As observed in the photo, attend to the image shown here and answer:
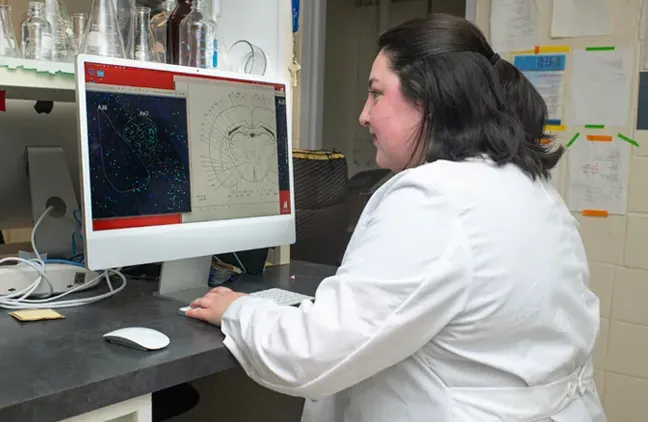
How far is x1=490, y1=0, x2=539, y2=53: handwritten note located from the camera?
2.30 m

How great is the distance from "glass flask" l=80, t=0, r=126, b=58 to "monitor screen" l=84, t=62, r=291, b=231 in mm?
194

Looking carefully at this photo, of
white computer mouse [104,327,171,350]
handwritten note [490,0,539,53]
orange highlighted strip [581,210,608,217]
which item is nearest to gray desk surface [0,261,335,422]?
white computer mouse [104,327,171,350]

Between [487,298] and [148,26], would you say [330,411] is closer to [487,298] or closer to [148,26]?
[487,298]

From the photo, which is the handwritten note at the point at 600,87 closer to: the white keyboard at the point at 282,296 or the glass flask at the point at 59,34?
the white keyboard at the point at 282,296

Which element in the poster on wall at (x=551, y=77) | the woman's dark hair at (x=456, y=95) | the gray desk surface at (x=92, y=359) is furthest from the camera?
the poster on wall at (x=551, y=77)

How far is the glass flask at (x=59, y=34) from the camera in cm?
130

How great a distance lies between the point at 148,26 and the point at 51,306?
673 millimetres

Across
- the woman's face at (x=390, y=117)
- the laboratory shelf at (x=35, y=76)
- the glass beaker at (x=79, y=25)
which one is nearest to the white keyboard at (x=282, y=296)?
the woman's face at (x=390, y=117)

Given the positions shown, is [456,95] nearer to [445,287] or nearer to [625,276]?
[445,287]

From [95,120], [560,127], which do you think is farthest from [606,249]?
[95,120]

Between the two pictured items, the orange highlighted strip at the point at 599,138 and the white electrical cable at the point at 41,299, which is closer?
the white electrical cable at the point at 41,299

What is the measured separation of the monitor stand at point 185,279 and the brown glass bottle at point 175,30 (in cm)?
51

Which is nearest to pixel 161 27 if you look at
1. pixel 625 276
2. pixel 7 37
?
pixel 7 37

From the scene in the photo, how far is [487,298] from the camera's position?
0.92 meters
